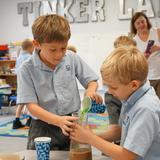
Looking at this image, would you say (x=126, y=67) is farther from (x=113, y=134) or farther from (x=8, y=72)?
(x=8, y=72)

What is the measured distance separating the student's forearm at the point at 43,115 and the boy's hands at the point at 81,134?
0.45 ft

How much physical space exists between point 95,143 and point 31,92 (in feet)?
1.68

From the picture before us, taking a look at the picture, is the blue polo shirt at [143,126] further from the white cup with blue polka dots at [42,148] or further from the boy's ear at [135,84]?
the white cup with blue polka dots at [42,148]

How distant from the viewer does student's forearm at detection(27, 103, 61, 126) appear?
4.52 ft

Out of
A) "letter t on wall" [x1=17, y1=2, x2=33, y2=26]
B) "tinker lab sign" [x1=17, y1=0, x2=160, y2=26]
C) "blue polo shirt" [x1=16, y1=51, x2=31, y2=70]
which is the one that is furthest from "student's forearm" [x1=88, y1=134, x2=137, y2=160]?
"letter t on wall" [x1=17, y1=2, x2=33, y2=26]

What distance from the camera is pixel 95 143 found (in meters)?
1.18

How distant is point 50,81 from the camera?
5.36 feet

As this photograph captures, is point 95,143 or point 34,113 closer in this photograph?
point 95,143

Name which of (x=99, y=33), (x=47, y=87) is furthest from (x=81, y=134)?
(x=99, y=33)

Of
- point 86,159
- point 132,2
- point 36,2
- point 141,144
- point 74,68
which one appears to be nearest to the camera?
point 141,144

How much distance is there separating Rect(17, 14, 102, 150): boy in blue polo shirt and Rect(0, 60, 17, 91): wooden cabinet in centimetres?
547

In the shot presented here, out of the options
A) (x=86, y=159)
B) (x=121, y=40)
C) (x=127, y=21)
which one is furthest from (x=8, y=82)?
(x=86, y=159)

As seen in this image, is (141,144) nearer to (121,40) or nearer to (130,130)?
(130,130)

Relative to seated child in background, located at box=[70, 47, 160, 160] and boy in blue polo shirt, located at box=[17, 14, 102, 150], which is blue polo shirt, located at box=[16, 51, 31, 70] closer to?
boy in blue polo shirt, located at box=[17, 14, 102, 150]
